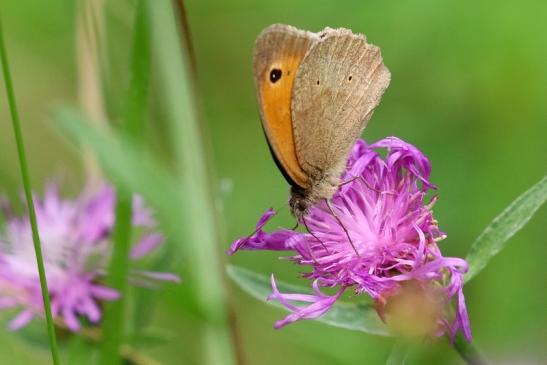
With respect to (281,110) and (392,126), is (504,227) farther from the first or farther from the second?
(392,126)

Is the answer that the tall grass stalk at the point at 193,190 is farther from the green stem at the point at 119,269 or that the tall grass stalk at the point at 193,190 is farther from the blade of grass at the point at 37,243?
the blade of grass at the point at 37,243

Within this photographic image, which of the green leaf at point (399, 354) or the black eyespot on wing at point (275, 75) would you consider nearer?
the green leaf at point (399, 354)

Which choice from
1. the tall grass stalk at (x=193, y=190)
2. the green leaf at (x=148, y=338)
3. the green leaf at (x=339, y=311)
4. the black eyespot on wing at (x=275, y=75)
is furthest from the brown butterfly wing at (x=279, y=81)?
the green leaf at (x=148, y=338)

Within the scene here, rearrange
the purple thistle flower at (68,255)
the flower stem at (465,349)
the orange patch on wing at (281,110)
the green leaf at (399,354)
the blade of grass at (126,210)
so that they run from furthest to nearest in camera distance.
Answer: the purple thistle flower at (68,255)
the blade of grass at (126,210)
the orange patch on wing at (281,110)
the flower stem at (465,349)
the green leaf at (399,354)

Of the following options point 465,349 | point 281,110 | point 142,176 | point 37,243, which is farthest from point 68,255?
point 465,349

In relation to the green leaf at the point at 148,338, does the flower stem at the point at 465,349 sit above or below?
above

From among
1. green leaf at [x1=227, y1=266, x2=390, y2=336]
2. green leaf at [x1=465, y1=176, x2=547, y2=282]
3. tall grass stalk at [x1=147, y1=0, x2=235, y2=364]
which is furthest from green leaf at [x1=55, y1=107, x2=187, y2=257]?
green leaf at [x1=465, y1=176, x2=547, y2=282]

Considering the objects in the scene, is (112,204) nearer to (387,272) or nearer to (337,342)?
(337,342)

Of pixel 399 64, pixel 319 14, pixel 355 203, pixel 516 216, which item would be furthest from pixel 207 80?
pixel 516 216
